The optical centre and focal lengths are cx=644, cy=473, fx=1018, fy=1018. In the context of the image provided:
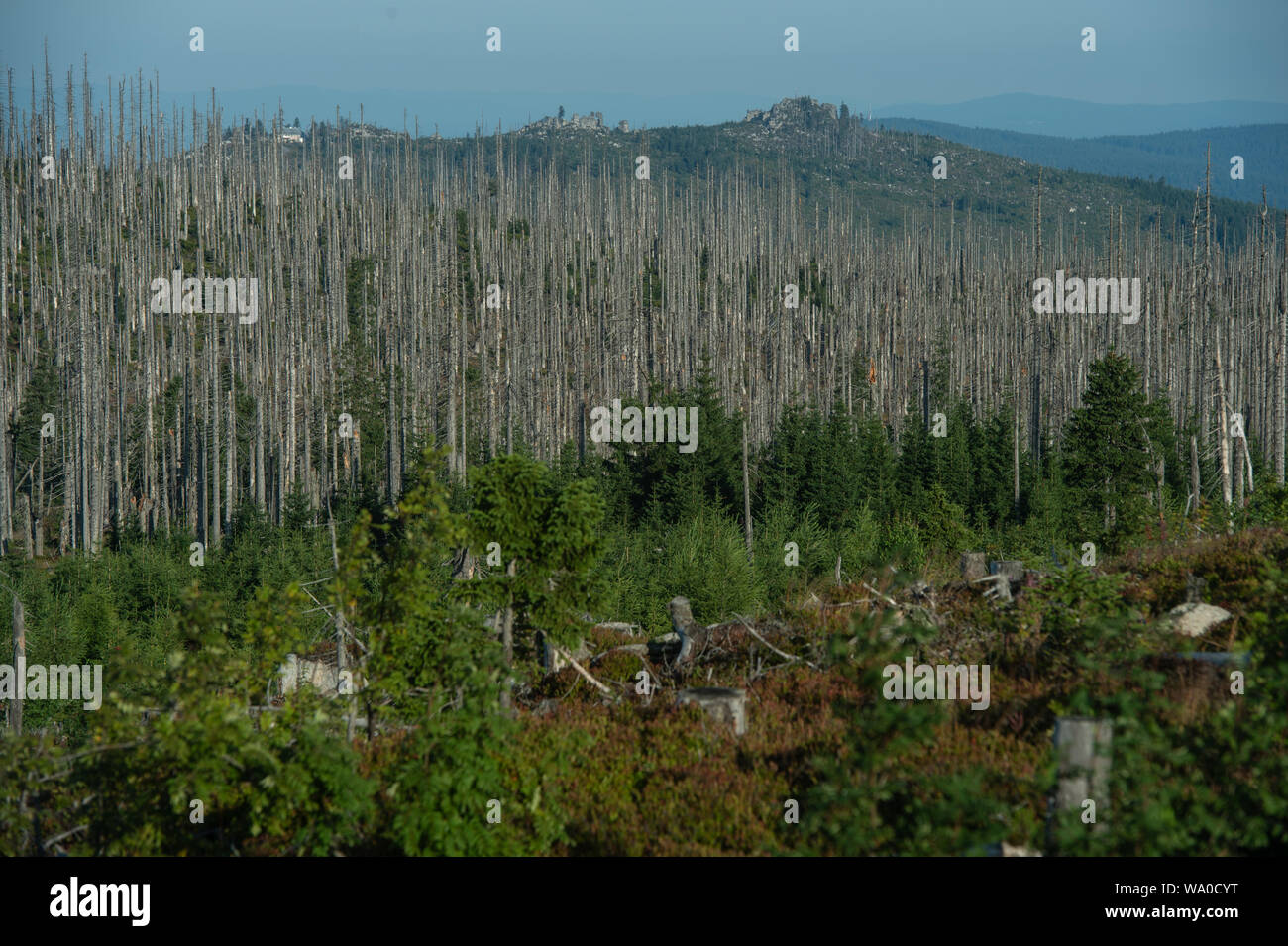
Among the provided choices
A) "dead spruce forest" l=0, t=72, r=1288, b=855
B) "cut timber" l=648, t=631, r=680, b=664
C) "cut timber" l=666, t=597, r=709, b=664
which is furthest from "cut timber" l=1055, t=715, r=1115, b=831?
"cut timber" l=648, t=631, r=680, b=664

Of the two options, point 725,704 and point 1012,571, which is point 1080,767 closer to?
point 725,704

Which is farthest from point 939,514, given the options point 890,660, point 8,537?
point 8,537

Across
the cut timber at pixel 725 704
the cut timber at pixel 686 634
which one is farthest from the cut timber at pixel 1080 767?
the cut timber at pixel 686 634

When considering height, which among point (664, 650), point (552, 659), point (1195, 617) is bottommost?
point (664, 650)

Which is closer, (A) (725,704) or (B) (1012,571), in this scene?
(A) (725,704)

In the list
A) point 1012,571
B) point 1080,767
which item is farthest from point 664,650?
point 1080,767

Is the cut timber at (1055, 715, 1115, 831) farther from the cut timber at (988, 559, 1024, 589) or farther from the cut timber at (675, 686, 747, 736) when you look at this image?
the cut timber at (988, 559, 1024, 589)
